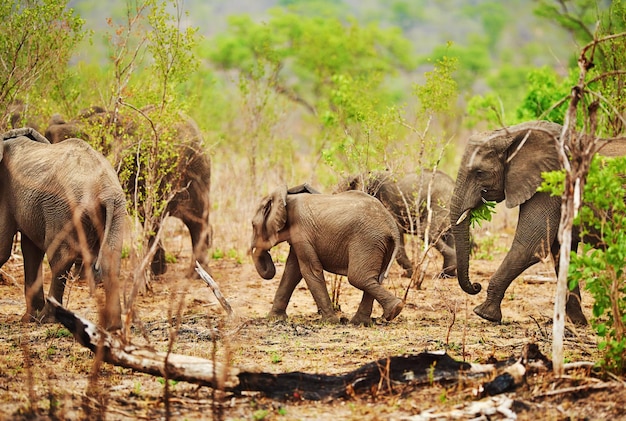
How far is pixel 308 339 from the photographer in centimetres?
847

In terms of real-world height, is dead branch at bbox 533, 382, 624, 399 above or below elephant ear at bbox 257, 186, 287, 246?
below

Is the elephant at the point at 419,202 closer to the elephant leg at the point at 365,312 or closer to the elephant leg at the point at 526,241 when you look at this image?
the elephant leg at the point at 526,241

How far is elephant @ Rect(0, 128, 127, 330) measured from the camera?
8.52 meters

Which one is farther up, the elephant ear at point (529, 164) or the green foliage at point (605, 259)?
the elephant ear at point (529, 164)

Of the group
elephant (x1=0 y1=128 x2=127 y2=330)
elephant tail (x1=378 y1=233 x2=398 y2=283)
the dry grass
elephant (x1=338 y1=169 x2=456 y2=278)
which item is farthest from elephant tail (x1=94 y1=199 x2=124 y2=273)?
elephant (x1=338 y1=169 x2=456 y2=278)

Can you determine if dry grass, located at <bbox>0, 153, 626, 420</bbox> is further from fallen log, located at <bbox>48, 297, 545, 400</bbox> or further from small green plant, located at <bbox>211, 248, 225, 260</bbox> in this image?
small green plant, located at <bbox>211, 248, 225, 260</bbox>

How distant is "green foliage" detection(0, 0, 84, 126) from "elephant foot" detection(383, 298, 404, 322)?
467 centimetres

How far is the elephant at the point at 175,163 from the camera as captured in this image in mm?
11133

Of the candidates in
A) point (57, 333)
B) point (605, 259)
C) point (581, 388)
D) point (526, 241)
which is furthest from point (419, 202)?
point (581, 388)

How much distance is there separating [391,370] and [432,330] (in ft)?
8.76

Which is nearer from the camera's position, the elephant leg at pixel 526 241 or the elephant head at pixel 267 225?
the elephant leg at pixel 526 241

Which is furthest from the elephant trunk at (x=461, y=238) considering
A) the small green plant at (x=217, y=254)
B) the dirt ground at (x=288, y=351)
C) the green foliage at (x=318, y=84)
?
the small green plant at (x=217, y=254)

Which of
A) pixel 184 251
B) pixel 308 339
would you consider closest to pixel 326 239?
pixel 308 339

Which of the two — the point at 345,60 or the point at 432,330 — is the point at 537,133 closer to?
the point at 432,330
